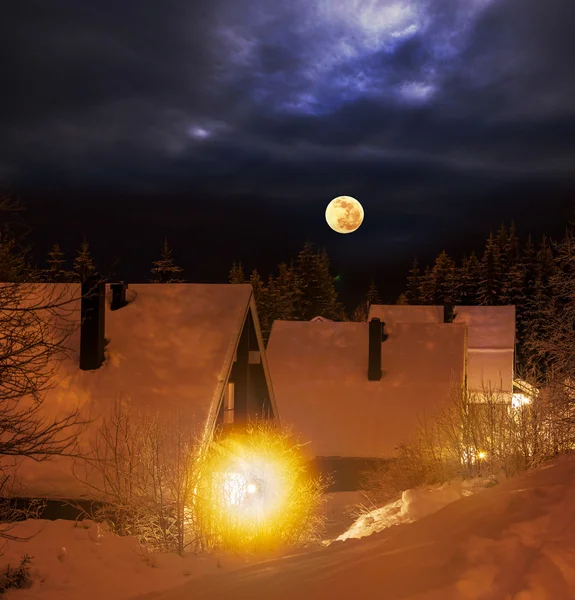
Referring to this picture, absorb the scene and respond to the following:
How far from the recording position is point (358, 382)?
2688 centimetres

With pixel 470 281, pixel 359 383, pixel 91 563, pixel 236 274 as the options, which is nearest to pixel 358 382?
pixel 359 383

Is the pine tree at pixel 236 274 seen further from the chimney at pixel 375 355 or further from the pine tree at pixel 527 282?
the chimney at pixel 375 355

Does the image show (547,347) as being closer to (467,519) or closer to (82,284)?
(467,519)

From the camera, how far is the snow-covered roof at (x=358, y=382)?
998 inches

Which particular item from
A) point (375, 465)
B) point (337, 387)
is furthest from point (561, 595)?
point (337, 387)

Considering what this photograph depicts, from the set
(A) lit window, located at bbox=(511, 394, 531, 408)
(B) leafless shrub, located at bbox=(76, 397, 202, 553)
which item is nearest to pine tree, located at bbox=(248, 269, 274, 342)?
(A) lit window, located at bbox=(511, 394, 531, 408)

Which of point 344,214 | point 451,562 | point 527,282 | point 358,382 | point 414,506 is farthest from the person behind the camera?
point 527,282

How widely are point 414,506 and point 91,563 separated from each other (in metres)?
8.18

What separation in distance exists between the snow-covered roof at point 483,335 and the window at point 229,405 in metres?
22.7

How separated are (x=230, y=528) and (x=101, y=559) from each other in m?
2.45

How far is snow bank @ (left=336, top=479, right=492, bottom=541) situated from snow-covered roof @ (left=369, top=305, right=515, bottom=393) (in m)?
23.0

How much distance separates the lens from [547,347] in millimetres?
15625

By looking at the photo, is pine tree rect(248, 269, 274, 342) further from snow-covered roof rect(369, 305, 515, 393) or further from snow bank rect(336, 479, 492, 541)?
snow bank rect(336, 479, 492, 541)

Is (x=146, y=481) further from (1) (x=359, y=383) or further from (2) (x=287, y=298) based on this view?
(2) (x=287, y=298)
